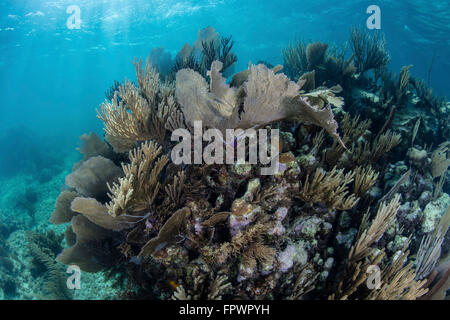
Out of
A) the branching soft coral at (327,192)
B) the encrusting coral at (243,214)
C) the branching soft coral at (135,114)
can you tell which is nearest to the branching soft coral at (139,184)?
the encrusting coral at (243,214)

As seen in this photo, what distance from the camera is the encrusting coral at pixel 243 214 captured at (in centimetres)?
269

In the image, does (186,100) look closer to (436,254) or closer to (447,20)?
(436,254)

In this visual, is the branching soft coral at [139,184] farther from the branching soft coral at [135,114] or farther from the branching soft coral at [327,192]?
the branching soft coral at [327,192]

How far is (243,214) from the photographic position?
112 inches

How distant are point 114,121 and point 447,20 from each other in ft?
121

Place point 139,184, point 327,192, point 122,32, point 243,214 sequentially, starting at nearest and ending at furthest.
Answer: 1. point 139,184
2. point 243,214
3. point 327,192
4. point 122,32

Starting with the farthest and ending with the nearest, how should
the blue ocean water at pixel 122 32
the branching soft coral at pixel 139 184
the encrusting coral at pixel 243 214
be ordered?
1. the blue ocean water at pixel 122 32
2. the encrusting coral at pixel 243 214
3. the branching soft coral at pixel 139 184

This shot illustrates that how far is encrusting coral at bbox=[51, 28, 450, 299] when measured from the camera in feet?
8.83

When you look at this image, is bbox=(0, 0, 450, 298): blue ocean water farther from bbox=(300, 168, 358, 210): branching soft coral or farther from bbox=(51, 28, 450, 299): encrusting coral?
bbox=(300, 168, 358, 210): branching soft coral

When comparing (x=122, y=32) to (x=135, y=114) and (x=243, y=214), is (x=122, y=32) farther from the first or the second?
(x=243, y=214)

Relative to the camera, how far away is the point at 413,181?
161 inches

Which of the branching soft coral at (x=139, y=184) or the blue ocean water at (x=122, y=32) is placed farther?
the blue ocean water at (x=122, y=32)

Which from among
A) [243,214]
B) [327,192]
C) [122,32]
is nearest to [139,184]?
[243,214]

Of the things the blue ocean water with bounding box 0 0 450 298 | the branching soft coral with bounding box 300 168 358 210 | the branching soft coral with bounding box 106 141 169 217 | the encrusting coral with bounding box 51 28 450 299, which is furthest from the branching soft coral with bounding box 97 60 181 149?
the blue ocean water with bounding box 0 0 450 298
